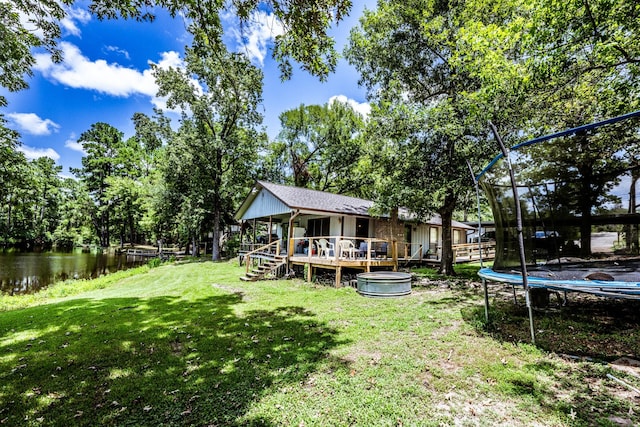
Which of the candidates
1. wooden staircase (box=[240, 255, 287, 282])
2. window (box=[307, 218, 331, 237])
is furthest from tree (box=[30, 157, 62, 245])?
wooden staircase (box=[240, 255, 287, 282])

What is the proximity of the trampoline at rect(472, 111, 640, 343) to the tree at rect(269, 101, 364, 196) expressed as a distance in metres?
19.8

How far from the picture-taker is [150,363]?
4.38 m

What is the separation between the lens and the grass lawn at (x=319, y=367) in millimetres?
3055

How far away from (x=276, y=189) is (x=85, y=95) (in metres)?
16.3

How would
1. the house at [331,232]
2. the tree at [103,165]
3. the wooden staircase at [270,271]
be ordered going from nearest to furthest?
the house at [331,232] < the wooden staircase at [270,271] < the tree at [103,165]

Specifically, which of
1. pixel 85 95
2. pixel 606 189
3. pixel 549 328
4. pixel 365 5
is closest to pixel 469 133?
pixel 606 189

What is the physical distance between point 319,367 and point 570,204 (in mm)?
6352

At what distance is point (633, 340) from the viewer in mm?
4645

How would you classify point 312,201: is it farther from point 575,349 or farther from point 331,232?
point 575,349

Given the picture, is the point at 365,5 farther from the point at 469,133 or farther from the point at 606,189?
the point at 606,189

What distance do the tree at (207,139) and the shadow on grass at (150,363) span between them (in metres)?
16.9

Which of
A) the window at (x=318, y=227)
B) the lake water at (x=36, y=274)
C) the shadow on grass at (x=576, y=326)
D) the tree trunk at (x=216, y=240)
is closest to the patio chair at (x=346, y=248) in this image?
the window at (x=318, y=227)

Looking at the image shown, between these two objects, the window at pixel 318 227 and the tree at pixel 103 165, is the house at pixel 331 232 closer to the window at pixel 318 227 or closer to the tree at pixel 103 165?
the window at pixel 318 227

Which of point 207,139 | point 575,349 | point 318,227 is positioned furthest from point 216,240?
point 575,349
